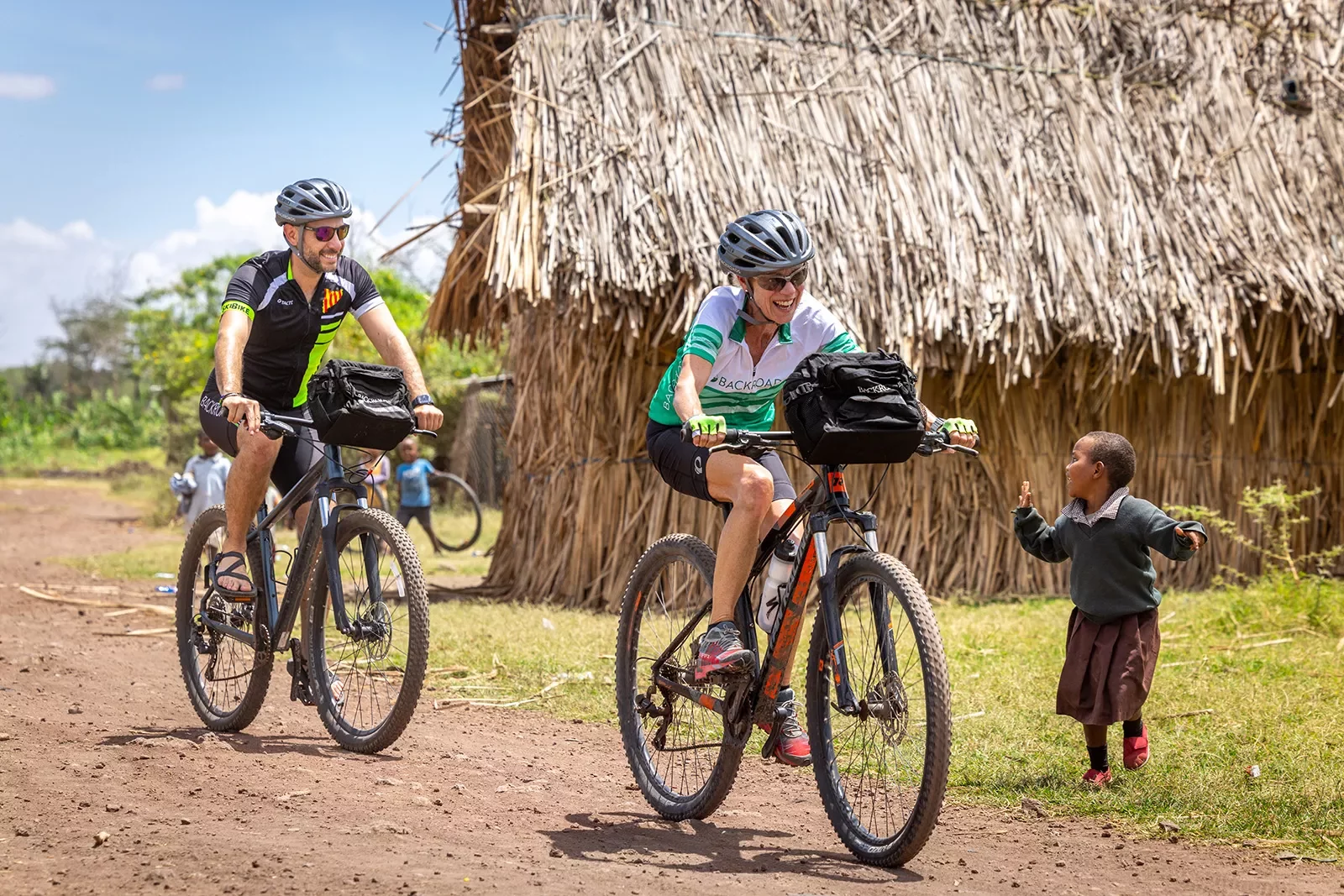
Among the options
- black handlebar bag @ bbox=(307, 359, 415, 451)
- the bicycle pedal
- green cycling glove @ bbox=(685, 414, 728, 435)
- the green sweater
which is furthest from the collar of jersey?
the bicycle pedal

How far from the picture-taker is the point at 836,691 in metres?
3.55

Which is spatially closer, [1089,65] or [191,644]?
[191,644]

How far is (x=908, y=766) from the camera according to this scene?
11.2 feet

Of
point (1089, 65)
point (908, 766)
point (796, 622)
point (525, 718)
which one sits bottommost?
point (525, 718)

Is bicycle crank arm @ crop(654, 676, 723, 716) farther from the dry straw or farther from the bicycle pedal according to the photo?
the dry straw

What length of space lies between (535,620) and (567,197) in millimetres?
2697

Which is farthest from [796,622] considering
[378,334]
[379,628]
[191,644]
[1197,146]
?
[1197,146]

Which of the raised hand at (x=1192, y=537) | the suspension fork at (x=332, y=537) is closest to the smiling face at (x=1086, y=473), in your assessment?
the raised hand at (x=1192, y=537)

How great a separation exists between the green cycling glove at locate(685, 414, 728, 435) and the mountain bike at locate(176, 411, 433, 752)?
4.17 feet

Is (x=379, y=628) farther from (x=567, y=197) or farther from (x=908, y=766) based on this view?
(x=567, y=197)

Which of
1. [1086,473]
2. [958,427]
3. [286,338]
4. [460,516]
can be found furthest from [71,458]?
[958,427]

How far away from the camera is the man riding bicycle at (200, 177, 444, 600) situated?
4.81 meters

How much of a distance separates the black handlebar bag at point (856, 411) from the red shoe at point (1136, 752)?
169cm

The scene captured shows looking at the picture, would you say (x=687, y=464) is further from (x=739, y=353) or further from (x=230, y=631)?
(x=230, y=631)
